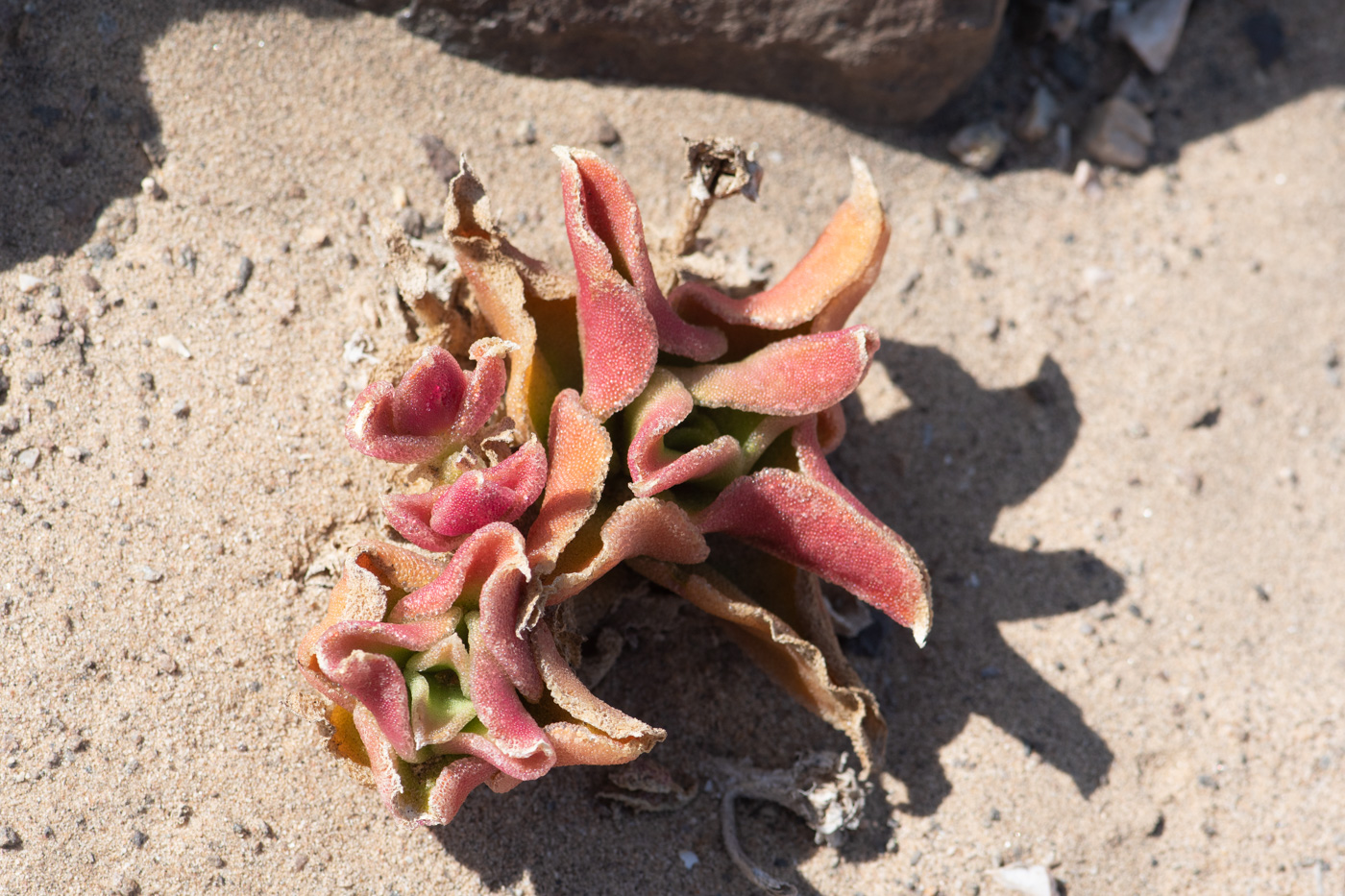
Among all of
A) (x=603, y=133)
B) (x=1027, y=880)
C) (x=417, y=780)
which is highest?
(x=603, y=133)

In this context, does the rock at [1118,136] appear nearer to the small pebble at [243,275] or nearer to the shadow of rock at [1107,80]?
the shadow of rock at [1107,80]

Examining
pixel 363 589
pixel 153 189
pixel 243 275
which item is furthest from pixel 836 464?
pixel 153 189

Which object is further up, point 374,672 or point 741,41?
point 741,41

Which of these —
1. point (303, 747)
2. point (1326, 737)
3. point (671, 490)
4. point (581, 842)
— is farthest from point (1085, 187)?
point (303, 747)

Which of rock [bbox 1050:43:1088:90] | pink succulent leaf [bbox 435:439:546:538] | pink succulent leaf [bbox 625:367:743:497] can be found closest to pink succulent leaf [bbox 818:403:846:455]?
pink succulent leaf [bbox 625:367:743:497]

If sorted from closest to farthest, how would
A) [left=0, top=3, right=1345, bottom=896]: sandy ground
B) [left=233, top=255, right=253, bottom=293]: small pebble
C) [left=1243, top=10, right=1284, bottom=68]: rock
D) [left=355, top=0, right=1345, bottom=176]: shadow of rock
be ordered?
[left=0, top=3, right=1345, bottom=896]: sandy ground < [left=233, top=255, right=253, bottom=293]: small pebble < [left=355, top=0, right=1345, bottom=176]: shadow of rock < [left=1243, top=10, right=1284, bottom=68]: rock

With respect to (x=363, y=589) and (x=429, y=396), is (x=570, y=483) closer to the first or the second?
(x=429, y=396)

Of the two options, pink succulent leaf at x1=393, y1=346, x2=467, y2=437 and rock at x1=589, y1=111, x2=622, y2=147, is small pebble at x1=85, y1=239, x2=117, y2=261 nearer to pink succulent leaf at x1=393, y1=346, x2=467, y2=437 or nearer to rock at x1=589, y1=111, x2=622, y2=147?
pink succulent leaf at x1=393, y1=346, x2=467, y2=437
